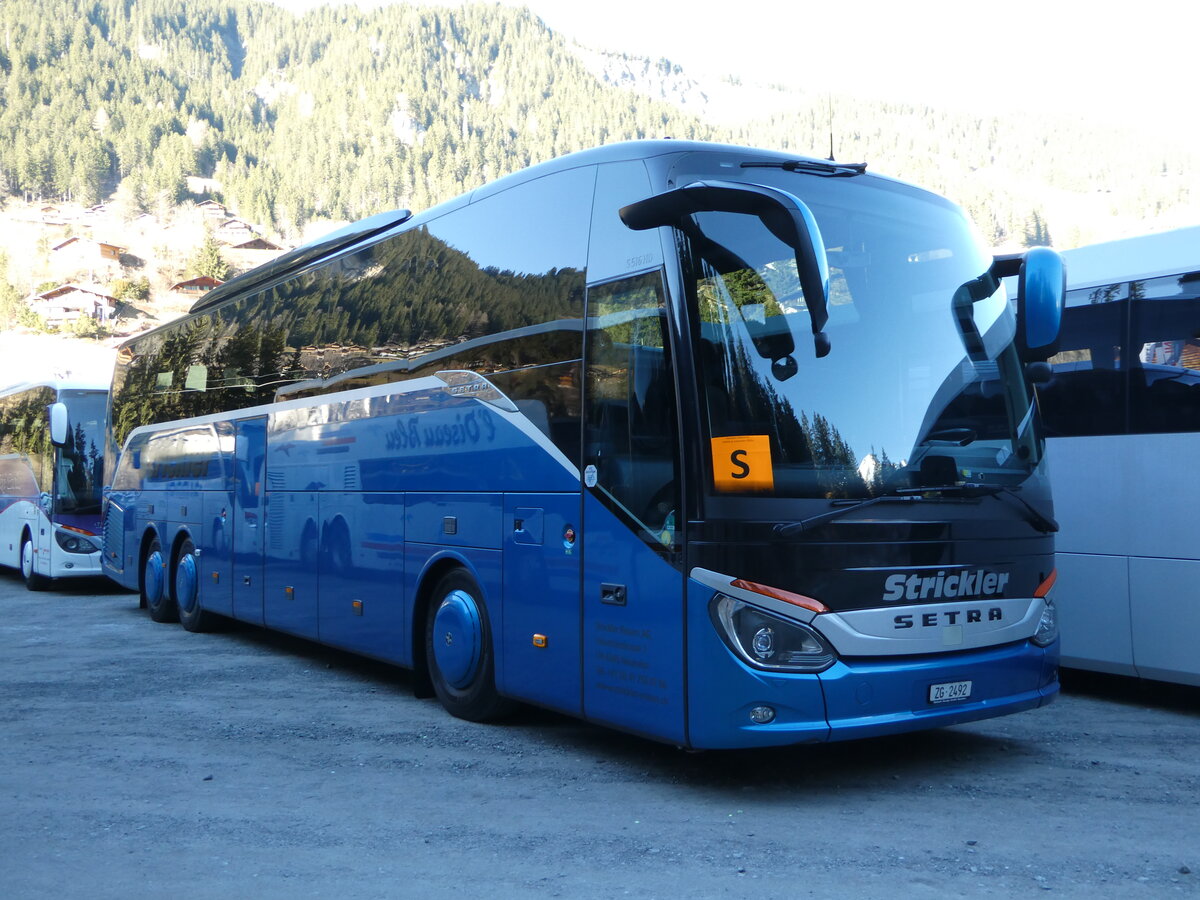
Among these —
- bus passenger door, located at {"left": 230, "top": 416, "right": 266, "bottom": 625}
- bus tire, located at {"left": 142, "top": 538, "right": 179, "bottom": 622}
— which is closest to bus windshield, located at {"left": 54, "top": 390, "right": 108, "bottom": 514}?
bus tire, located at {"left": 142, "top": 538, "right": 179, "bottom": 622}

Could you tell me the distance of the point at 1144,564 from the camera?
838 cm

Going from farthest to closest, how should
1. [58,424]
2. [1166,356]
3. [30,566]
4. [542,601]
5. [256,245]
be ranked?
[256,245]
[30,566]
[58,424]
[1166,356]
[542,601]

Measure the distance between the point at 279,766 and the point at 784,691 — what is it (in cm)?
289

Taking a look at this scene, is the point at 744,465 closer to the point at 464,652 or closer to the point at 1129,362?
the point at 464,652

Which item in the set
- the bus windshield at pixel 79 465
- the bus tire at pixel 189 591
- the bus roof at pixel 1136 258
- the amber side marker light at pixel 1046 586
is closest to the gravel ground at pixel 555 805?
the amber side marker light at pixel 1046 586

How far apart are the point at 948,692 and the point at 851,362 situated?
5.44 feet

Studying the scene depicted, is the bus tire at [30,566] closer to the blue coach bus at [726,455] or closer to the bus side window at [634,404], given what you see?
the blue coach bus at [726,455]

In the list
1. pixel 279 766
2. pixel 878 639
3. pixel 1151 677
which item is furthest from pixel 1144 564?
pixel 279 766

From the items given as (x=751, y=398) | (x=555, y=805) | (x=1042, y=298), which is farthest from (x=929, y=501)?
(x=555, y=805)

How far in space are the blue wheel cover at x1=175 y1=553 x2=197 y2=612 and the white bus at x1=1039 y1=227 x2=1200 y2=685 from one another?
8404 mm

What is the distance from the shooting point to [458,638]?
7988 mm

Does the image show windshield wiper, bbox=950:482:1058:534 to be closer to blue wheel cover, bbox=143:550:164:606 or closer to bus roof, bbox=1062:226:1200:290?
bus roof, bbox=1062:226:1200:290

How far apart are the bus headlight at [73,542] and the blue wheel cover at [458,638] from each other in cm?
1235

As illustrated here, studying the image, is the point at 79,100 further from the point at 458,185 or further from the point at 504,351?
the point at 504,351
